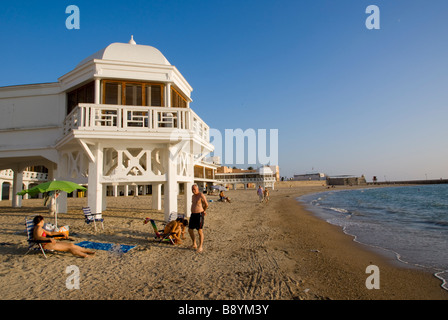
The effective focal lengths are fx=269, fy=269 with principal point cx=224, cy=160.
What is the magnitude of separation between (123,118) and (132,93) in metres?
1.88

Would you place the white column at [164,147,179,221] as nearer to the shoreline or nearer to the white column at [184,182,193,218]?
the white column at [184,182,193,218]

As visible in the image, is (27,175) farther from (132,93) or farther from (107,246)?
(107,246)

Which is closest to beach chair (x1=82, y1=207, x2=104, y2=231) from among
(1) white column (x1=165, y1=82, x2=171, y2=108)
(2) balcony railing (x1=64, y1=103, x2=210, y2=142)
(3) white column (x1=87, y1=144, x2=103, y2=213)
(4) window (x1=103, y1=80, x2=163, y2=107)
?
(3) white column (x1=87, y1=144, x2=103, y2=213)

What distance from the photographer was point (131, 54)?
11.6 meters

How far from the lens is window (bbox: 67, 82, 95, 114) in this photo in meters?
11.4

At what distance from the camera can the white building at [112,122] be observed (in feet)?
33.2

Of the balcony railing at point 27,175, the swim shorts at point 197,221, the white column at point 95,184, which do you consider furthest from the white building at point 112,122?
the balcony railing at point 27,175

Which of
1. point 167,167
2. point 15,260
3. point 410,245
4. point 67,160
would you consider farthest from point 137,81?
point 410,245

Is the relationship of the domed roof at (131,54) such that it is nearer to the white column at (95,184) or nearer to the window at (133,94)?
the window at (133,94)

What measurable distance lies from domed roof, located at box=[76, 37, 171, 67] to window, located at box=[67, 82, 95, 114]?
3.49 ft

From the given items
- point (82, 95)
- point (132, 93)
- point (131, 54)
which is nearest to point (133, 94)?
point (132, 93)

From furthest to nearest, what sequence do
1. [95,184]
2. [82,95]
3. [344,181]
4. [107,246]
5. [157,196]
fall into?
[344,181]
[157,196]
[82,95]
[95,184]
[107,246]
